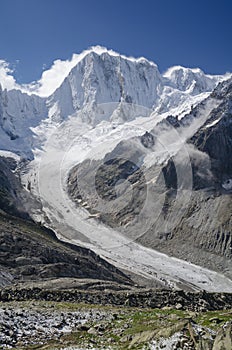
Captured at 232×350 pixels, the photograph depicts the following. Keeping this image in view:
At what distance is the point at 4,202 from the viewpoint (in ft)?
436

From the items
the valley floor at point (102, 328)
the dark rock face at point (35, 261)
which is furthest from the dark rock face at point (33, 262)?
the valley floor at point (102, 328)

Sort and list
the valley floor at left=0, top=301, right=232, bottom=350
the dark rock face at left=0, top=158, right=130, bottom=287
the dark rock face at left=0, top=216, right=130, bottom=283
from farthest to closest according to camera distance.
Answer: the dark rock face at left=0, top=216, right=130, bottom=283 → the dark rock face at left=0, top=158, right=130, bottom=287 → the valley floor at left=0, top=301, right=232, bottom=350

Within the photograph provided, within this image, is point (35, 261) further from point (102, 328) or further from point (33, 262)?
point (102, 328)

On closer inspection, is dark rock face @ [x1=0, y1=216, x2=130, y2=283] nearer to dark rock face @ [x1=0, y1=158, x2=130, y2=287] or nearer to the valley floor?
dark rock face @ [x1=0, y1=158, x2=130, y2=287]

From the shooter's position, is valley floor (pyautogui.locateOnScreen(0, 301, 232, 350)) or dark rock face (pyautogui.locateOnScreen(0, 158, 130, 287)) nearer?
valley floor (pyautogui.locateOnScreen(0, 301, 232, 350))

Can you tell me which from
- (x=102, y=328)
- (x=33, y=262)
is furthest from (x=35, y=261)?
(x=102, y=328)

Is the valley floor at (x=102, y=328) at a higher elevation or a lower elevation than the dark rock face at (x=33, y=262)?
higher

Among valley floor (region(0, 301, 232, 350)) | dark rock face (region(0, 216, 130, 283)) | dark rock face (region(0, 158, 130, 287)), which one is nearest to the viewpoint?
valley floor (region(0, 301, 232, 350))

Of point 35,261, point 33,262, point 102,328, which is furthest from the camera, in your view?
point 35,261

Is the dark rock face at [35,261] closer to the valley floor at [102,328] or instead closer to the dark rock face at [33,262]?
the dark rock face at [33,262]

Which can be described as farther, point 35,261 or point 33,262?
point 35,261

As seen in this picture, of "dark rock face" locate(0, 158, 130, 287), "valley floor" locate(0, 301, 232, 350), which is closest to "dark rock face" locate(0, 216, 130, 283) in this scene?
"dark rock face" locate(0, 158, 130, 287)

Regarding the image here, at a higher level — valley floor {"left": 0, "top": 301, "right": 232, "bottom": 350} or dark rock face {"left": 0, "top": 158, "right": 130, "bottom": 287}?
valley floor {"left": 0, "top": 301, "right": 232, "bottom": 350}

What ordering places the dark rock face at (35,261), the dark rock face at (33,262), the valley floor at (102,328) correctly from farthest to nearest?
the dark rock face at (35,261) → the dark rock face at (33,262) → the valley floor at (102,328)
